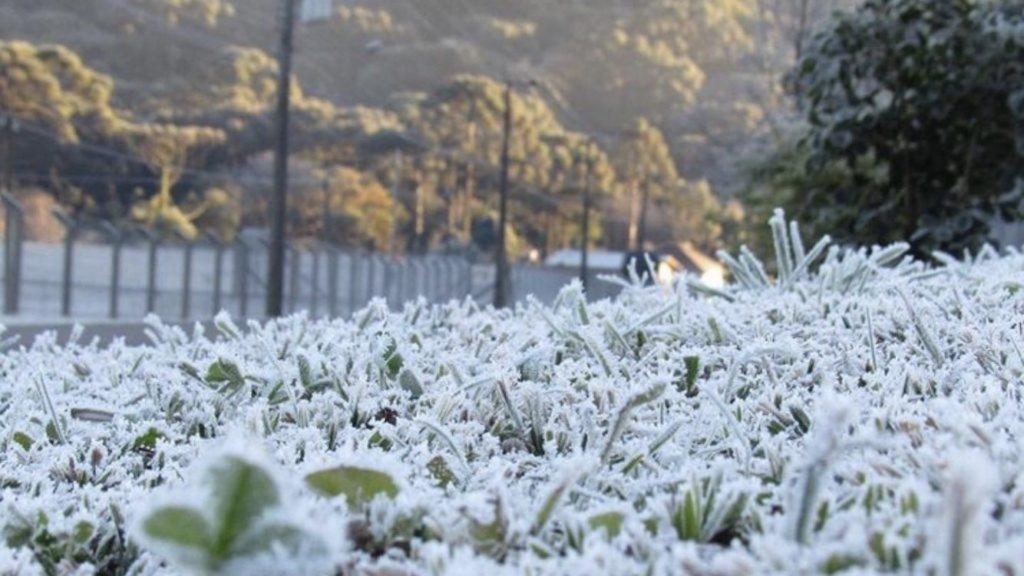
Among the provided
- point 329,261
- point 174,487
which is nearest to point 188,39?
point 329,261

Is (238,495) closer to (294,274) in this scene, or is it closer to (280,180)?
(280,180)

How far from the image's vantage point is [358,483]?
1334 millimetres

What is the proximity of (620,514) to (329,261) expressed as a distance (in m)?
18.5

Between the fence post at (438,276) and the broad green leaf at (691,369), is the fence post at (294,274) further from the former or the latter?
the broad green leaf at (691,369)

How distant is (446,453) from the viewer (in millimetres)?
1663

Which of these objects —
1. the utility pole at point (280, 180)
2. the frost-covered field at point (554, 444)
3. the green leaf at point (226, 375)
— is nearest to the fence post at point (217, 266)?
the utility pole at point (280, 180)

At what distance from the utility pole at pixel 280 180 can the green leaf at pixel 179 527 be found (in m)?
12.6

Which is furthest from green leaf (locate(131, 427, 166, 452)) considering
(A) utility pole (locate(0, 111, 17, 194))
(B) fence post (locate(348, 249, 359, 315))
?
(A) utility pole (locate(0, 111, 17, 194))

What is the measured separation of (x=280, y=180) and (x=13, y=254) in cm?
347

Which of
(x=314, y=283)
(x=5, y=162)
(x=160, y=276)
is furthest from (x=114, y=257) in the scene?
(x=5, y=162)

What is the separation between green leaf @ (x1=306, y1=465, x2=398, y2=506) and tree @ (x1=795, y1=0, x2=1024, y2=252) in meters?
6.57

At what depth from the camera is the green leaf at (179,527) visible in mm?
993

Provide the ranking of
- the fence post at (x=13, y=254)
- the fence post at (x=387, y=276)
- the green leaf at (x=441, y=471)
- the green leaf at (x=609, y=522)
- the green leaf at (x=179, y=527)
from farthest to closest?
the fence post at (x=387, y=276)
the fence post at (x=13, y=254)
the green leaf at (x=441, y=471)
the green leaf at (x=609, y=522)
the green leaf at (x=179, y=527)

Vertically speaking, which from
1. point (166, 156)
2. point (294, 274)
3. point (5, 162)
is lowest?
point (294, 274)
